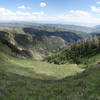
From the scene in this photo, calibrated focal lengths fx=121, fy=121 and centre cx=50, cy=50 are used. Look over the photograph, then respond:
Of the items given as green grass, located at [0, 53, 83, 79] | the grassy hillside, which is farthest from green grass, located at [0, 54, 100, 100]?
green grass, located at [0, 53, 83, 79]

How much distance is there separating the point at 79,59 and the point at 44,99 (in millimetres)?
169698

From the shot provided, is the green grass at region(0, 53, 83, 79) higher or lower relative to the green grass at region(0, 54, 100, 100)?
lower

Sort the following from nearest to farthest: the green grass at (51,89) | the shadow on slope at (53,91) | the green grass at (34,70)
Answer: the shadow on slope at (53,91) < the green grass at (51,89) < the green grass at (34,70)

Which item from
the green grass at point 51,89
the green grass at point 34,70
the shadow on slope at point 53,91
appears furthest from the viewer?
the green grass at point 34,70

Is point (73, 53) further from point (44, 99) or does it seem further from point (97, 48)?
point (44, 99)

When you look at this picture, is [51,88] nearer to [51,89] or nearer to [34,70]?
[51,89]

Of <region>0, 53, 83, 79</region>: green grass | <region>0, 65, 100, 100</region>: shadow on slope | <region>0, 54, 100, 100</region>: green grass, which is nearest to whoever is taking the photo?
<region>0, 65, 100, 100</region>: shadow on slope

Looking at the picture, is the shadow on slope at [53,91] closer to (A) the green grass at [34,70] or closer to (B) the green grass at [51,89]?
(B) the green grass at [51,89]

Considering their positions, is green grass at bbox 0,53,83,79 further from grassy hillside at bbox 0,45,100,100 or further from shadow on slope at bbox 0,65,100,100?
shadow on slope at bbox 0,65,100,100

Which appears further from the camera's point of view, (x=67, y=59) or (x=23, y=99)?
(x=67, y=59)

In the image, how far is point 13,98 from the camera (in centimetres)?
910

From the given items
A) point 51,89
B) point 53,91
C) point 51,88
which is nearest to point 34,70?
point 51,88

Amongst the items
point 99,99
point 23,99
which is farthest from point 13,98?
point 99,99

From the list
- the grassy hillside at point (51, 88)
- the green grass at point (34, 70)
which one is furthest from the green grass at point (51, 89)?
the green grass at point (34, 70)
